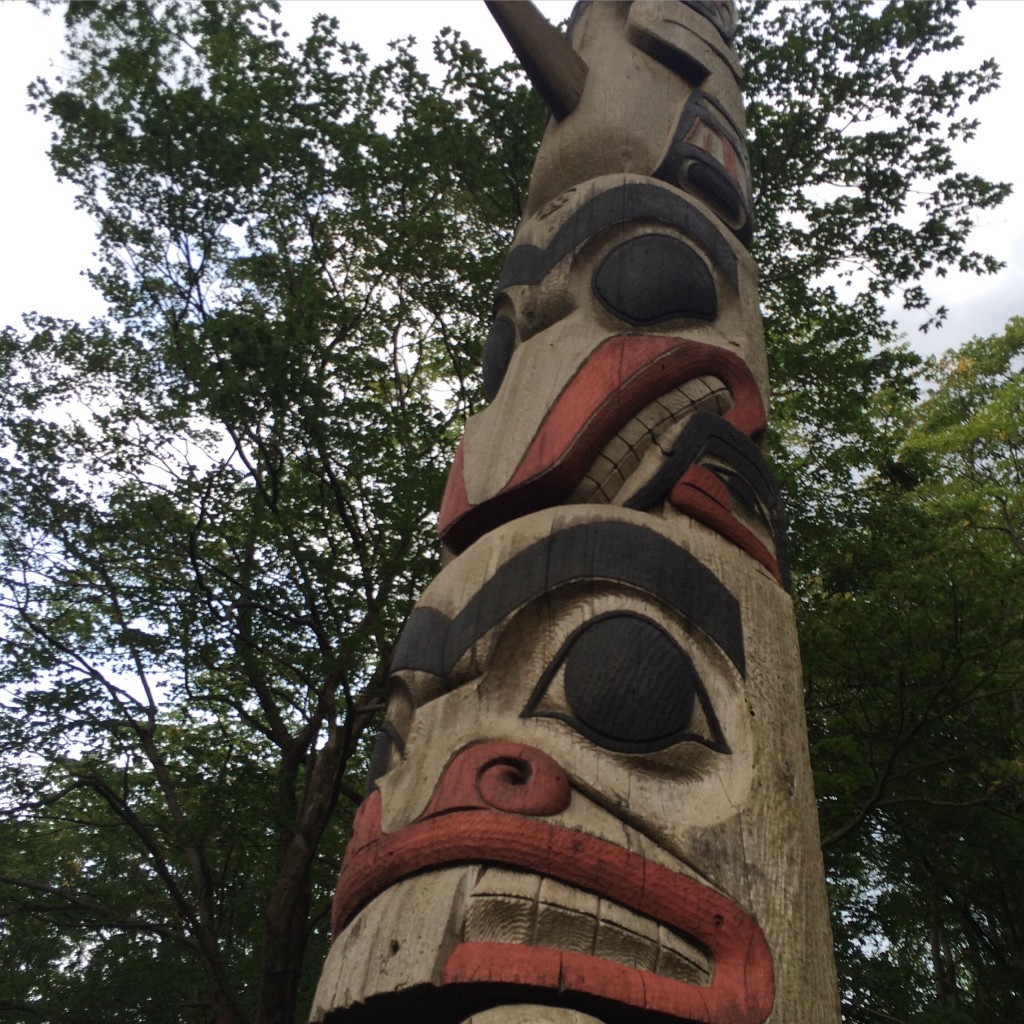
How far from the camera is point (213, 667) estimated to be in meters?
6.40

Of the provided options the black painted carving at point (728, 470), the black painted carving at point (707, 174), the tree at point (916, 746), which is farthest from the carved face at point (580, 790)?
the tree at point (916, 746)

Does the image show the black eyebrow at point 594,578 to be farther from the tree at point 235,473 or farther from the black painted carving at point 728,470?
the tree at point 235,473

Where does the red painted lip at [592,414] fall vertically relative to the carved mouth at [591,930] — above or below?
above

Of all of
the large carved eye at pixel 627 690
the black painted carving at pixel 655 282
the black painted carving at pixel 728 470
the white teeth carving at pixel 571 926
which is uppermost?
the black painted carving at pixel 655 282

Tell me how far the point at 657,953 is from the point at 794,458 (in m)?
7.60

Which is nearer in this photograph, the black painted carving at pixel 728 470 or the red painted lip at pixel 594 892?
the red painted lip at pixel 594 892

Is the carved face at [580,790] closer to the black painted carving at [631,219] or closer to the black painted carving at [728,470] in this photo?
the black painted carving at [728,470]

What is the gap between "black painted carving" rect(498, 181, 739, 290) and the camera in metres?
3.36

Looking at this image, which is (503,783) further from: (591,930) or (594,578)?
(594,578)

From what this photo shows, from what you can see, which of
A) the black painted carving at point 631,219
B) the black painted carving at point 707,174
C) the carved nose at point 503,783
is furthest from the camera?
the black painted carving at point 707,174

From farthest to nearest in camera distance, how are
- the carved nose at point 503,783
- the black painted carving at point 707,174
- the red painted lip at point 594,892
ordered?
the black painted carving at point 707,174 → the carved nose at point 503,783 → the red painted lip at point 594,892

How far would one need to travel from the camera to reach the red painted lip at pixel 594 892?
5.16 ft

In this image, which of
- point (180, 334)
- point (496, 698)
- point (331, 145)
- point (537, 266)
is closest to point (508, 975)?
point (496, 698)

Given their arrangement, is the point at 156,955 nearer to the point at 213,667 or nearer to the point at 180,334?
the point at 213,667
